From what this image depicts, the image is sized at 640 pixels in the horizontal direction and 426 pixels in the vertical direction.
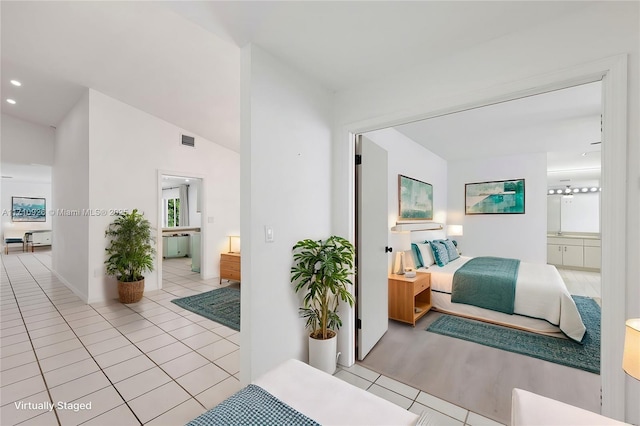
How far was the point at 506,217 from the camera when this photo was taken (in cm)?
576

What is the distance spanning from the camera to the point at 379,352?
2.72m

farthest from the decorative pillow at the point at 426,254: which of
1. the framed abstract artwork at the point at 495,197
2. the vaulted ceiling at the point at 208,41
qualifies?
the vaulted ceiling at the point at 208,41

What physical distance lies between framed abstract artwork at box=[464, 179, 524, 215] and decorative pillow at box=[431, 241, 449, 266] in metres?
2.20

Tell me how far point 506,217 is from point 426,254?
110 inches

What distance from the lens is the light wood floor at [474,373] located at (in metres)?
2.03

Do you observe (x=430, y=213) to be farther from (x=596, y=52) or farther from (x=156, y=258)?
(x=156, y=258)

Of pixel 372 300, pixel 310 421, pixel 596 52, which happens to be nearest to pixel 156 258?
pixel 372 300

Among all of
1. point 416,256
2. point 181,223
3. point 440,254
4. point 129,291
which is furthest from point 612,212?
point 181,223

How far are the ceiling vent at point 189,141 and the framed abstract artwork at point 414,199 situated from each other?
396cm

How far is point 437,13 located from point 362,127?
3.20 feet

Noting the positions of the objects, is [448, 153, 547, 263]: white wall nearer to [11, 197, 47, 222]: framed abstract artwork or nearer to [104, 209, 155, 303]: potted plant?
[104, 209, 155, 303]: potted plant

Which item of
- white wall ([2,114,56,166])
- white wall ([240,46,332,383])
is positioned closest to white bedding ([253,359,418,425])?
white wall ([240,46,332,383])

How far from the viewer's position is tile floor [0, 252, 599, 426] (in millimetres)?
1874

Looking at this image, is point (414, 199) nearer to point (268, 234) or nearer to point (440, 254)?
point (440, 254)
